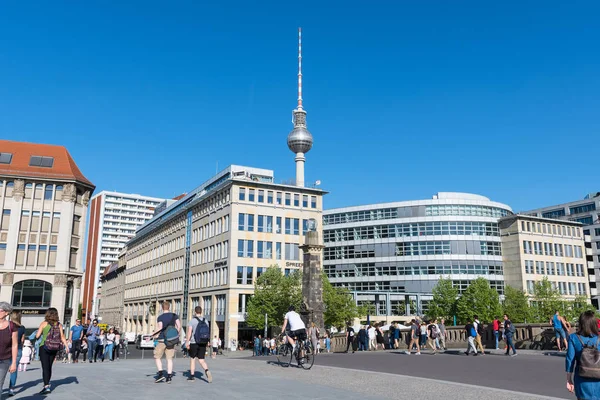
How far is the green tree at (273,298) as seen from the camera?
6244 centimetres

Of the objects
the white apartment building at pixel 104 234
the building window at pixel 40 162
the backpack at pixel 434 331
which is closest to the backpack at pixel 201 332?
the backpack at pixel 434 331

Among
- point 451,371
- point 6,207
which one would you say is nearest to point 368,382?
point 451,371

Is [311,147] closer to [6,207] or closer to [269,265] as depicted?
[269,265]

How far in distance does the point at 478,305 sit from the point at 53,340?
68.4 metres

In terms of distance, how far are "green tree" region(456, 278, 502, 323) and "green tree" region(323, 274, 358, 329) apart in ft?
53.3

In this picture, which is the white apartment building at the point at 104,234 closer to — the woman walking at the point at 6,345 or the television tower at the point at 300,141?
the television tower at the point at 300,141

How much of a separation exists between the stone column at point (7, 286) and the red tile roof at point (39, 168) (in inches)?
413

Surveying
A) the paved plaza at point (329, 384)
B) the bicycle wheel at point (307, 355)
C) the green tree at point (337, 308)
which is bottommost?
the paved plaza at point (329, 384)

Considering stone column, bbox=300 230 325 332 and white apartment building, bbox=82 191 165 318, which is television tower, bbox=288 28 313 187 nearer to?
stone column, bbox=300 230 325 332

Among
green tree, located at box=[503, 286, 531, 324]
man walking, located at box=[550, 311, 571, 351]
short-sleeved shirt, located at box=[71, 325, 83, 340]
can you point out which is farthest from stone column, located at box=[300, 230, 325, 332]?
green tree, located at box=[503, 286, 531, 324]

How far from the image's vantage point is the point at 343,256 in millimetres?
97562

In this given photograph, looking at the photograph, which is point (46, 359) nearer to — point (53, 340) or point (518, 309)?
point (53, 340)

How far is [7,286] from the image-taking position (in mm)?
54625

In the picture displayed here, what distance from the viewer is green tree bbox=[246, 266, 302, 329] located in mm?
62438
